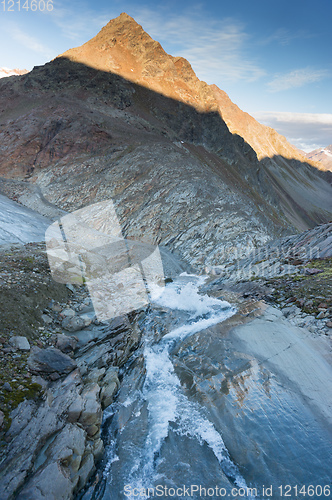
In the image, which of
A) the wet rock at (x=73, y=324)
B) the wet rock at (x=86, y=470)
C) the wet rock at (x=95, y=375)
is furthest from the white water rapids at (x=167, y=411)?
the wet rock at (x=73, y=324)

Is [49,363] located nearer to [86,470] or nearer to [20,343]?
[20,343]

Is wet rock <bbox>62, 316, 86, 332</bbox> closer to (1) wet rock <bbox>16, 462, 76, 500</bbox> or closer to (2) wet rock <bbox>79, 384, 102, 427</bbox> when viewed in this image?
(2) wet rock <bbox>79, 384, 102, 427</bbox>

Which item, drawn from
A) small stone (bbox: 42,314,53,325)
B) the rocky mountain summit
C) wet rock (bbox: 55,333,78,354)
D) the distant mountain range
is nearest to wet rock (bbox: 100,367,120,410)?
the rocky mountain summit

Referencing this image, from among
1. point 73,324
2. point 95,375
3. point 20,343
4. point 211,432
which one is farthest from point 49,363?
point 211,432

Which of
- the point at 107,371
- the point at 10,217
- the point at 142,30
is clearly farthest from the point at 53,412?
the point at 142,30

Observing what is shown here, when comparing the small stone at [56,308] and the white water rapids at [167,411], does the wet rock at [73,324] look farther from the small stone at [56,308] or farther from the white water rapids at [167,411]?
the white water rapids at [167,411]
